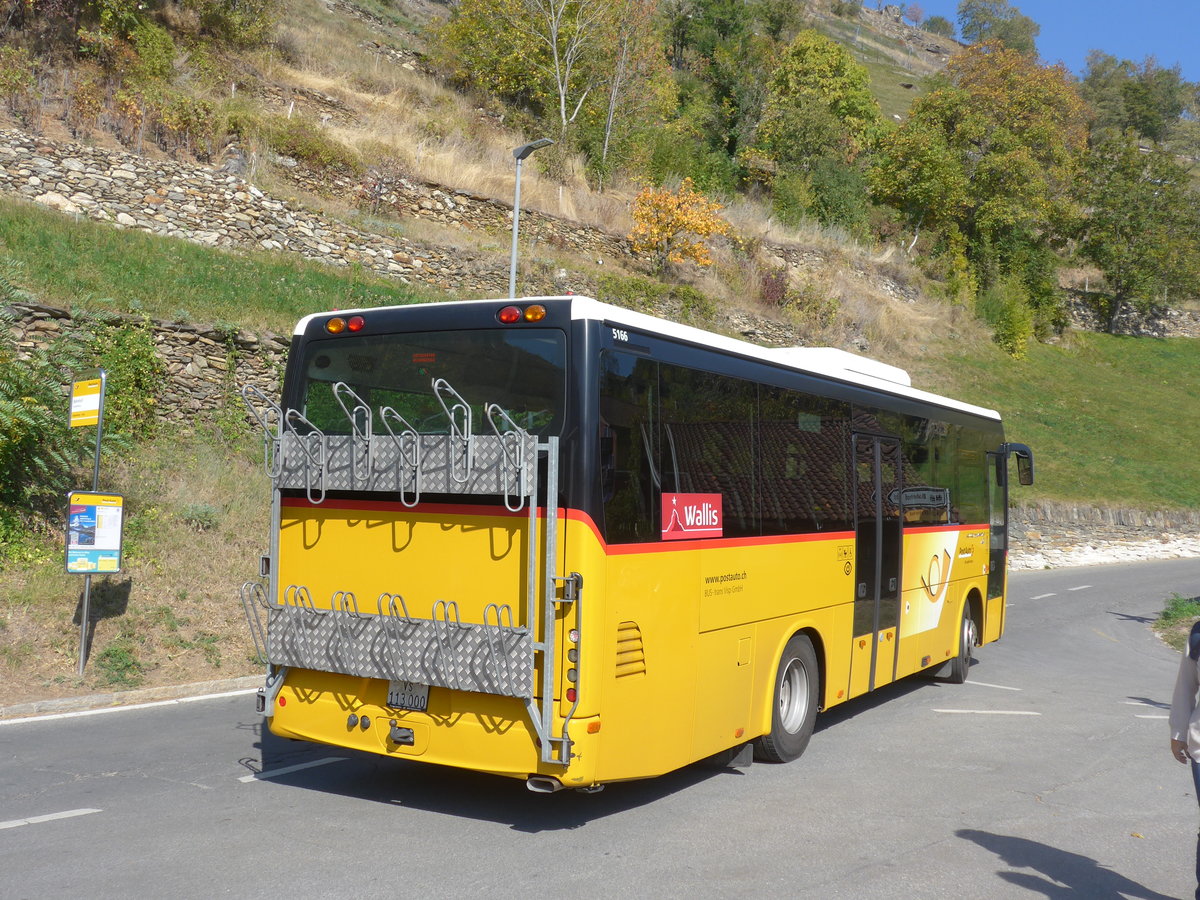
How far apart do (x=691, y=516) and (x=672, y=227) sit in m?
29.9

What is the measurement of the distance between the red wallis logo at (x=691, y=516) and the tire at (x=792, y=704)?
1.62 meters

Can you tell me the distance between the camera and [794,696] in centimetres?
855

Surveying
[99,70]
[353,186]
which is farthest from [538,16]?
[99,70]

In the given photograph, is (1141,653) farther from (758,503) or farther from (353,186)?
(353,186)

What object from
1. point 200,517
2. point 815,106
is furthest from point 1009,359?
point 200,517

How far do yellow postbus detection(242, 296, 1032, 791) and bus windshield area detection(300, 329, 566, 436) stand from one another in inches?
0.6

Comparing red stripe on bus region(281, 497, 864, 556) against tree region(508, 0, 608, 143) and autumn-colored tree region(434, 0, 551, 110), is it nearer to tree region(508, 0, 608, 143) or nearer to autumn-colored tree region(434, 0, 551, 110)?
tree region(508, 0, 608, 143)

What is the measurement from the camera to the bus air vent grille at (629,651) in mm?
6234

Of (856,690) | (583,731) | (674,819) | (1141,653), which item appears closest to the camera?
(583,731)

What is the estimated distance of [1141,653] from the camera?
15.9 metres

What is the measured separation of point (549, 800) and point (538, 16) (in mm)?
40767

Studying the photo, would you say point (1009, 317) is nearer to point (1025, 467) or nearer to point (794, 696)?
point (1025, 467)

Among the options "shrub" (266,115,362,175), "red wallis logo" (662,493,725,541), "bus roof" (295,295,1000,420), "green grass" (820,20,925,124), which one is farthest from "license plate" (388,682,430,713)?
"green grass" (820,20,925,124)

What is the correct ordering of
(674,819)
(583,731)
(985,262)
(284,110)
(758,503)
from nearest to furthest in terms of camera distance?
1. (583,731)
2. (674,819)
3. (758,503)
4. (284,110)
5. (985,262)
